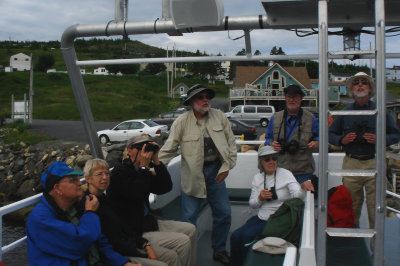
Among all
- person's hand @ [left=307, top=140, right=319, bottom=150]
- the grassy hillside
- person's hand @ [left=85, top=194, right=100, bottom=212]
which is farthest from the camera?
the grassy hillside

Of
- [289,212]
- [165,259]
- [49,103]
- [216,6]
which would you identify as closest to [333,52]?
[216,6]

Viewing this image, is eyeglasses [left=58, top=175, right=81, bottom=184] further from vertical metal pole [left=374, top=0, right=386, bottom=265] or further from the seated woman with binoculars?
vertical metal pole [left=374, top=0, right=386, bottom=265]

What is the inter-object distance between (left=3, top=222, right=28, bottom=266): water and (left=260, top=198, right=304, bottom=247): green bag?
9.71 metres

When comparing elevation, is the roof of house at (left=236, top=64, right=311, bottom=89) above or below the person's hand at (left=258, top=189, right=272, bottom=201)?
above

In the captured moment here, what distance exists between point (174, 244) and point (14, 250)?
10.8 meters

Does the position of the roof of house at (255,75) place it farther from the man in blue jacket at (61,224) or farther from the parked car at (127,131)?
the man in blue jacket at (61,224)

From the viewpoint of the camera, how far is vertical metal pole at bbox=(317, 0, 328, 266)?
2637 millimetres

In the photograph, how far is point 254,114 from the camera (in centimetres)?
2998

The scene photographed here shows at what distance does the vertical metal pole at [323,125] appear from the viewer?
2637 millimetres

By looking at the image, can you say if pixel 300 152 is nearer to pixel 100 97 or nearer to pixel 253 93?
pixel 253 93

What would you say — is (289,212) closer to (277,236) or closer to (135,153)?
(277,236)

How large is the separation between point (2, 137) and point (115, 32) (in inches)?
1002

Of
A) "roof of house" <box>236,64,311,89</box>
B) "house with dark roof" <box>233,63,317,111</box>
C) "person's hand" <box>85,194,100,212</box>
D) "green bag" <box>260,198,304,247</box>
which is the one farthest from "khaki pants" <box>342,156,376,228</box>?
"roof of house" <box>236,64,311,89</box>

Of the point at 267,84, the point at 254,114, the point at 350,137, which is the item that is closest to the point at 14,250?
the point at 350,137
